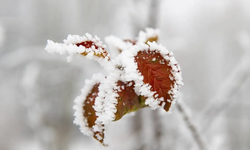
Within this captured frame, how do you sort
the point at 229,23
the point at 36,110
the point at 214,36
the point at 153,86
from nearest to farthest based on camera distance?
the point at 153,86 → the point at 36,110 → the point at 214,36 → the point at 229,23

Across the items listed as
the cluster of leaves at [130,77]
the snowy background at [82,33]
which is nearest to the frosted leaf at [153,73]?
the cluster of leaves at [130,77]

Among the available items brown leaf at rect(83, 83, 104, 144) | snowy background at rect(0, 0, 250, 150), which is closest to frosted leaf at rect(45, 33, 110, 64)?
brown leaf at rect(83, 83, 104, 144)

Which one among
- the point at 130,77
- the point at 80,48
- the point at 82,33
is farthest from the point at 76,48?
the point at 82,33

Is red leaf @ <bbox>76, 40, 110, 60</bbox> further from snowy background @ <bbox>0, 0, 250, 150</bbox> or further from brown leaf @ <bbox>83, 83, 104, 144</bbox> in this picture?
snowy background @ <bbox>0, 0, 250, 150</bbox>

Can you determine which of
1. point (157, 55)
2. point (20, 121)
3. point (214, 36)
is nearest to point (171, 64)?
point (157, 55)

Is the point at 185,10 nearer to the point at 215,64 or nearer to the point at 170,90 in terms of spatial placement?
the point at 215,64

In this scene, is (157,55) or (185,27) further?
(185,27)

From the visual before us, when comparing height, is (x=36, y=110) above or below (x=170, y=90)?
above

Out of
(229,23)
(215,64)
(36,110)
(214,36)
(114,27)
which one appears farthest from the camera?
(229,23)

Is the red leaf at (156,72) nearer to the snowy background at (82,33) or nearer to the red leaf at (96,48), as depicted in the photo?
the red leaf at (96,48)
